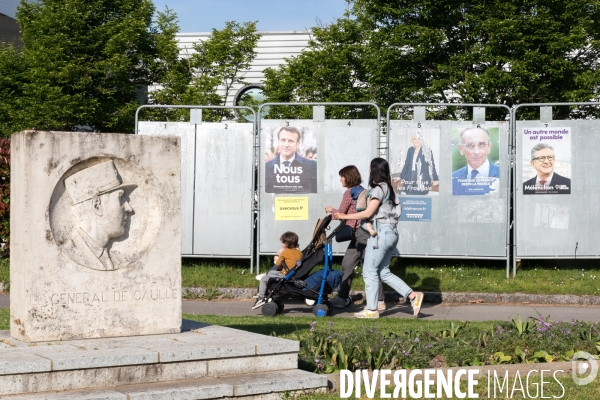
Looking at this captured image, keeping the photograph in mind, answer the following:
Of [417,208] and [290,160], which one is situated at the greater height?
[290,160]

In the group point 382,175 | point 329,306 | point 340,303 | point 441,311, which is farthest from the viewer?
point 441,311

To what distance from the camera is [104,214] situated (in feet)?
23.5

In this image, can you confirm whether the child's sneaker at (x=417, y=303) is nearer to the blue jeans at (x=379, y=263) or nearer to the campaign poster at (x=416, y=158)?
the blue jeans at (x=379, y=263)

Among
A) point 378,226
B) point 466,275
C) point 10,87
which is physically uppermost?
point 10,87

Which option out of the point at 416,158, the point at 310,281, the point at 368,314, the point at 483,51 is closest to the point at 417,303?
the point at 368,314

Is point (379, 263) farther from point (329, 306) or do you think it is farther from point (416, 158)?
point (416, 158)

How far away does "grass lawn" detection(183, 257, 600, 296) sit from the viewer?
13.7 m

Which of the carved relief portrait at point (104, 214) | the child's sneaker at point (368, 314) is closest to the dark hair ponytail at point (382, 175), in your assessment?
the child's sneaker at point (368, 314)

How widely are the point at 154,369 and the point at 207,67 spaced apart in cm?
2035

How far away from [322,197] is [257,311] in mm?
2920

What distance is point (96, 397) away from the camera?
586 cm

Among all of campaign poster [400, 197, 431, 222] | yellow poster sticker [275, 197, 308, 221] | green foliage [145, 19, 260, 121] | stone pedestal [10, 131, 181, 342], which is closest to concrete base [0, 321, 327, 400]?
stone pedestal [10, 131, 181, 342]

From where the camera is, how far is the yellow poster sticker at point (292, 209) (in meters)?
14.7

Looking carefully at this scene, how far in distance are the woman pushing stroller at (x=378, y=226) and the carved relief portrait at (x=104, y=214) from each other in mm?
4152
